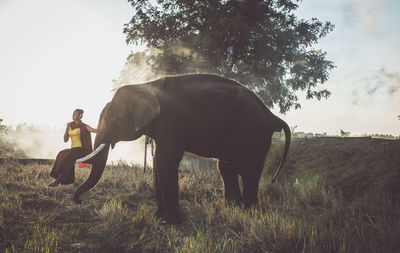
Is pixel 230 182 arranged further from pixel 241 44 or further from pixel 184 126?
pixel 241 44

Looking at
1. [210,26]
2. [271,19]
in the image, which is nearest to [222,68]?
[210,26]

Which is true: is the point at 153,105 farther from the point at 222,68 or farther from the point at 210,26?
the point at 222,68

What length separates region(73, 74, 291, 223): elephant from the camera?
346 cm

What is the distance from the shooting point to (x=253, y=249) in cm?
238

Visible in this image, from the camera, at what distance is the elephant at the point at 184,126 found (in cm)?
346

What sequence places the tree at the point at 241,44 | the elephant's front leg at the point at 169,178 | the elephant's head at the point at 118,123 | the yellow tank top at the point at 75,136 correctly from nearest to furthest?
the elephant's front leg at the point at 169,178
the elephant's head at the point at 118,123
the yellow tank top at the point at 75,136
the tree at the point at 241,44

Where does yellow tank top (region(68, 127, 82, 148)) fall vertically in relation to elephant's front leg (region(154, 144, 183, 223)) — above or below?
above

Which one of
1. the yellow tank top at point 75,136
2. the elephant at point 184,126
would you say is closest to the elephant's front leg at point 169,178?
the elephant at point 184,126

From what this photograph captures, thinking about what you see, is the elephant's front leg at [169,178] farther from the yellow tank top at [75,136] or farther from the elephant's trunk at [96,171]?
the yellow tank top at [75,136]

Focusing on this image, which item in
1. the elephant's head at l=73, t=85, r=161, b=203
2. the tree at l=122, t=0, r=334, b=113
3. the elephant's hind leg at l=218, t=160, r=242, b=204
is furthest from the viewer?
the tree at l=122, t=0, r=334, b=113

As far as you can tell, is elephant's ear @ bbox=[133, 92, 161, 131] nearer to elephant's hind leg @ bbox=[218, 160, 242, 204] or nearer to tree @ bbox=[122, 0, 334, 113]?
elephant's hind leg @ bbox=[218, 160, 242, 204]

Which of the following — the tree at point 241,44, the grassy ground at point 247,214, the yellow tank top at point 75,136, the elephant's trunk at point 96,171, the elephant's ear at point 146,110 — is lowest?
the grassy ground at point 247,214

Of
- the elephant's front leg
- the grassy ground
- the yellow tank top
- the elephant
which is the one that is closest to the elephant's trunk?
the elephant

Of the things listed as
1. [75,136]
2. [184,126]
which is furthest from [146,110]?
[75,136]
